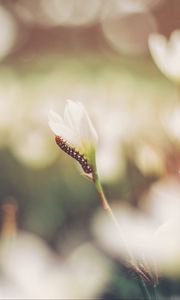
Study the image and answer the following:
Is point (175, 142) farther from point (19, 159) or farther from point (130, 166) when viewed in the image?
point (19, 159)

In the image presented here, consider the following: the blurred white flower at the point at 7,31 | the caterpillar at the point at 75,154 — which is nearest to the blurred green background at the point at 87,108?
the blurred white flower at the point at 7,31

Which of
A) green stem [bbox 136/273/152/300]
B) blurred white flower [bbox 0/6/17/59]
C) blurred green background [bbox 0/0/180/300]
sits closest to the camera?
green stem [bbox 136/273/152/300]

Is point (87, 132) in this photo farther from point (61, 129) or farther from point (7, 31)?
point (7, 31)

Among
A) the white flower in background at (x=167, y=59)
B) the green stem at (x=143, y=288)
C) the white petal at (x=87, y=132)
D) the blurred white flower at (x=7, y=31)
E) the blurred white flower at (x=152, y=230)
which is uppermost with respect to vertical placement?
the white flower in background at (x=167, y=59)

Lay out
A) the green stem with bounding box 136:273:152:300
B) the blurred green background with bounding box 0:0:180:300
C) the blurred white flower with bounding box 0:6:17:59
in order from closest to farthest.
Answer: the green stem with bounding box 136:273:152:300, the blurred green background with bounding box 0:0:180:300, the blurred white flower with bounding box 0:6:17:59

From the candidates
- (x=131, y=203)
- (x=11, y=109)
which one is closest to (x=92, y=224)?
(x=131, y=203)

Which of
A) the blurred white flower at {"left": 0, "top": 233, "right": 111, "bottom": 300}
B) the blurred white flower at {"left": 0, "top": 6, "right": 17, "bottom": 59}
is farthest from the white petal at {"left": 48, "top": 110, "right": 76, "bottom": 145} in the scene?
the blurred white flower at {"left": 0, "top": 6, "right": 17, "bottom": 59}

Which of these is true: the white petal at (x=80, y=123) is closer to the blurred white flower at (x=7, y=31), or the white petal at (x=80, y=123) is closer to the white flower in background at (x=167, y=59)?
the white flower in background at (x=167, y=59)

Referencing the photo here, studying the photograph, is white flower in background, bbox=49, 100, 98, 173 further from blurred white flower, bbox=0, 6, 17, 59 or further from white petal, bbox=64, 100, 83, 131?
blurred white flower, bbox=0, 6, 17, 59
